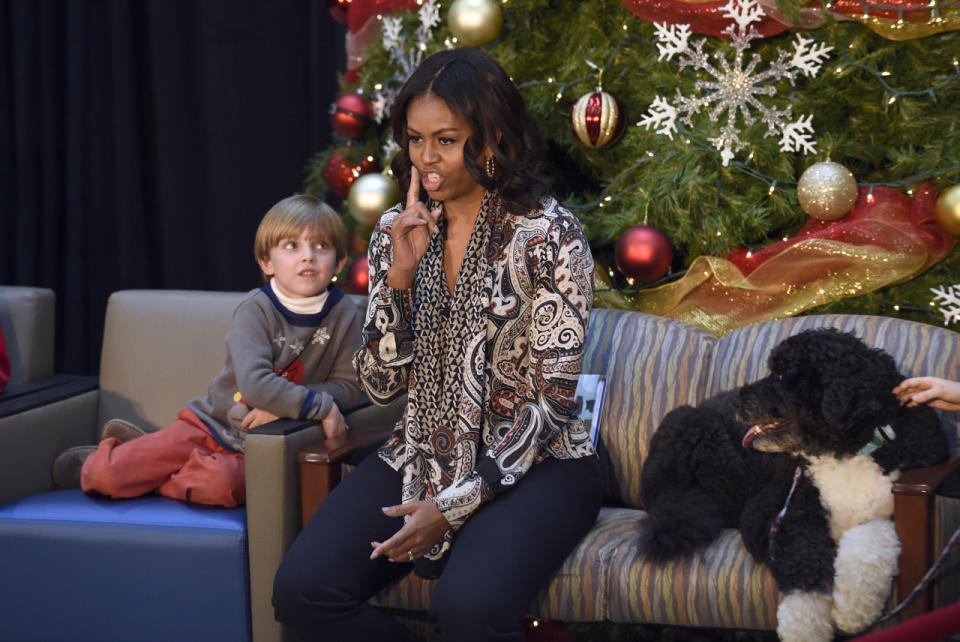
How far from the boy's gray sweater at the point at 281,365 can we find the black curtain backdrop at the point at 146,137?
1662 mm

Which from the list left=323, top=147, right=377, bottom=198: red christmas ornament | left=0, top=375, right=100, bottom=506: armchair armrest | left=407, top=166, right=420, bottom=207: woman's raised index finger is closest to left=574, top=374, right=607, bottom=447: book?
left=407, top=166, right=420, bottom=207: woman's raised index finger

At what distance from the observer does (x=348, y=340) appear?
2703 millimetres

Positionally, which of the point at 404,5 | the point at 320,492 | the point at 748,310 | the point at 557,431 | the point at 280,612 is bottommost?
the point at 280,612

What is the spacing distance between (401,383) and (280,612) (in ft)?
1.84

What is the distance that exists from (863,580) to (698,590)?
32 cm

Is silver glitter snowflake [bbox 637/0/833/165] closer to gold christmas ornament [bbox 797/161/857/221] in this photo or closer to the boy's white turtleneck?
gold christmas ornament [bbox 797/161/857/221]

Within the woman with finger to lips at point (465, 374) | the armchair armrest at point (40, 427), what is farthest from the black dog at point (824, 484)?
the armchair armrest at point (40, 427)

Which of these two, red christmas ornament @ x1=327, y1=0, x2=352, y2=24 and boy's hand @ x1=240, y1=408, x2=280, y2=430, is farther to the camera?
red christmas ornament @ x1=327, y1=0, x2=352, y2=24

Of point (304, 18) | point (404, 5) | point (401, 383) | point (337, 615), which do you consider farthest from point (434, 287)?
point (304, 18)

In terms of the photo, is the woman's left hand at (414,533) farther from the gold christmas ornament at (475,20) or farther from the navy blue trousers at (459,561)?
the gold christmas ornament at (475,20)

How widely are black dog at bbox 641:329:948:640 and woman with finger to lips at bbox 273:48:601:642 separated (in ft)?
1.07

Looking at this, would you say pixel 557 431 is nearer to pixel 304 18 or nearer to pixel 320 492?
pixel 320 492

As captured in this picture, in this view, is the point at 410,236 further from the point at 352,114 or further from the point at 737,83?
the point at 352,114

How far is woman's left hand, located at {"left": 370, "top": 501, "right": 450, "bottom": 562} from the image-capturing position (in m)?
1.89
